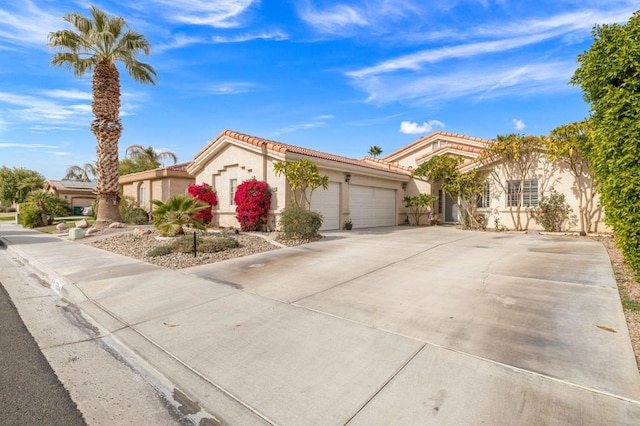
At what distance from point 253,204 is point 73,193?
37834 mm

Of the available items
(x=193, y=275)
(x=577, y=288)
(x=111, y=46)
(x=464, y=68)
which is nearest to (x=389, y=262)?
(x=577, y=288)

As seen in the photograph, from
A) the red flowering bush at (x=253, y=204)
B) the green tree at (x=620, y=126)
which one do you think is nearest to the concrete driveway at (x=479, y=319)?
the green tree at (x=620, y=126)

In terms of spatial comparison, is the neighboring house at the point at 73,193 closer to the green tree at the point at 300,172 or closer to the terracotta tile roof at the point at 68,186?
the terracotta tile roof at the point at 68,186

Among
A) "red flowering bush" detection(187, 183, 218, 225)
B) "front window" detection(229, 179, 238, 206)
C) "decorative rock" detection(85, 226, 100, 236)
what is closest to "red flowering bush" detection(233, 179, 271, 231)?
"front window" detection(229, 179, 238, 206)

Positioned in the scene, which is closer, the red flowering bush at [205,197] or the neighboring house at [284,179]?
the neighboring house at [284,179]

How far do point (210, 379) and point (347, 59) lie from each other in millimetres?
15280

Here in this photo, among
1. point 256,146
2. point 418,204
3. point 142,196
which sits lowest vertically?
point 418,204

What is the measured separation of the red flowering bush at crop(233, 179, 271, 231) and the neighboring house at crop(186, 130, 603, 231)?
351 millimetres

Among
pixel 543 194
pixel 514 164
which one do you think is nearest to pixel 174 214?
pixel 514 164

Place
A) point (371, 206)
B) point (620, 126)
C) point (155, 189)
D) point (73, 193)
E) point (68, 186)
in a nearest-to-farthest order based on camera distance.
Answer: point (620, 126)
point (371, 206)
point (155, 189)
point (73, 193)
point (68, 186)

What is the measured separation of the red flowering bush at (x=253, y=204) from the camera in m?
13.4

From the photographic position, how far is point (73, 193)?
3878 cm

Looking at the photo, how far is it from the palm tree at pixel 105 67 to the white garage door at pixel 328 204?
11487mm

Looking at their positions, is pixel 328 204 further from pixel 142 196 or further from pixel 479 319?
pixel 142 196
